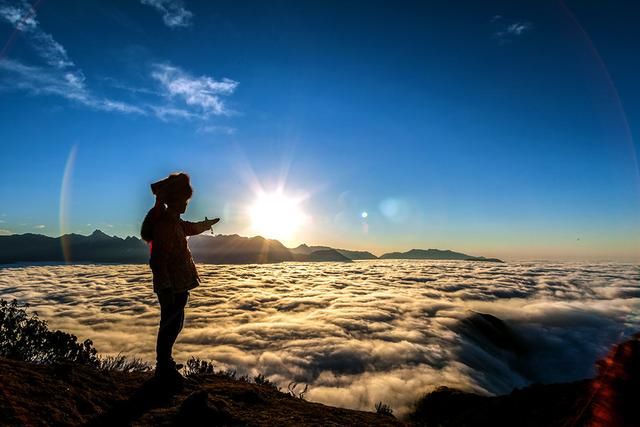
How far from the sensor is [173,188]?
400cm

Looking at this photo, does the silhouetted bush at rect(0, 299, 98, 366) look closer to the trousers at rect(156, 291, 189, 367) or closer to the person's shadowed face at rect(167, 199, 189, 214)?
the trousers at rect(156, 291, 189, 367)

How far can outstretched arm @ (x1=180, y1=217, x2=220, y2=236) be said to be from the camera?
427cm

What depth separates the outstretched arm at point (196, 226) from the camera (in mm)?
4266

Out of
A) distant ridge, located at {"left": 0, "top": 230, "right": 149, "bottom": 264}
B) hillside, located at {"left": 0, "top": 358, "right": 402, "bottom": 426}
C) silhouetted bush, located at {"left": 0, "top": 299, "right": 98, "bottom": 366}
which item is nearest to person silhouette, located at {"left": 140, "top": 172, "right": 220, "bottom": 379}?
hillside, located at {"left": 0, "top": 358, "right": 402, "bottom": 426}

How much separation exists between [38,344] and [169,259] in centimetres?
427

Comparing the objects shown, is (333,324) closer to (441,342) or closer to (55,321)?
(441,342)

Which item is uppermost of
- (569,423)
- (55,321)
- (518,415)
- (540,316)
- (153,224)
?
(153,224)

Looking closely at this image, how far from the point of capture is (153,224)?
3871 mm

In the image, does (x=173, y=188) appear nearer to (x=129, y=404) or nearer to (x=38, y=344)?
(x=129, y=404)

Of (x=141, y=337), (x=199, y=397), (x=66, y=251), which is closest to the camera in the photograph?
(x=199, y=397)

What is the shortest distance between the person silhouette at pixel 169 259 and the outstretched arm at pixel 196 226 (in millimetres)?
102

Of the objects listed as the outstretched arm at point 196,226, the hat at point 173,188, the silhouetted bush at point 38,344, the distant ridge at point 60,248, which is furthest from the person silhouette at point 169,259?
the distant ridge at point 60,248

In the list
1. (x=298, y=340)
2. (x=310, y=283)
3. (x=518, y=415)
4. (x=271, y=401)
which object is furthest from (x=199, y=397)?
(x=310, y=283)

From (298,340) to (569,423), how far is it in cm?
1461
